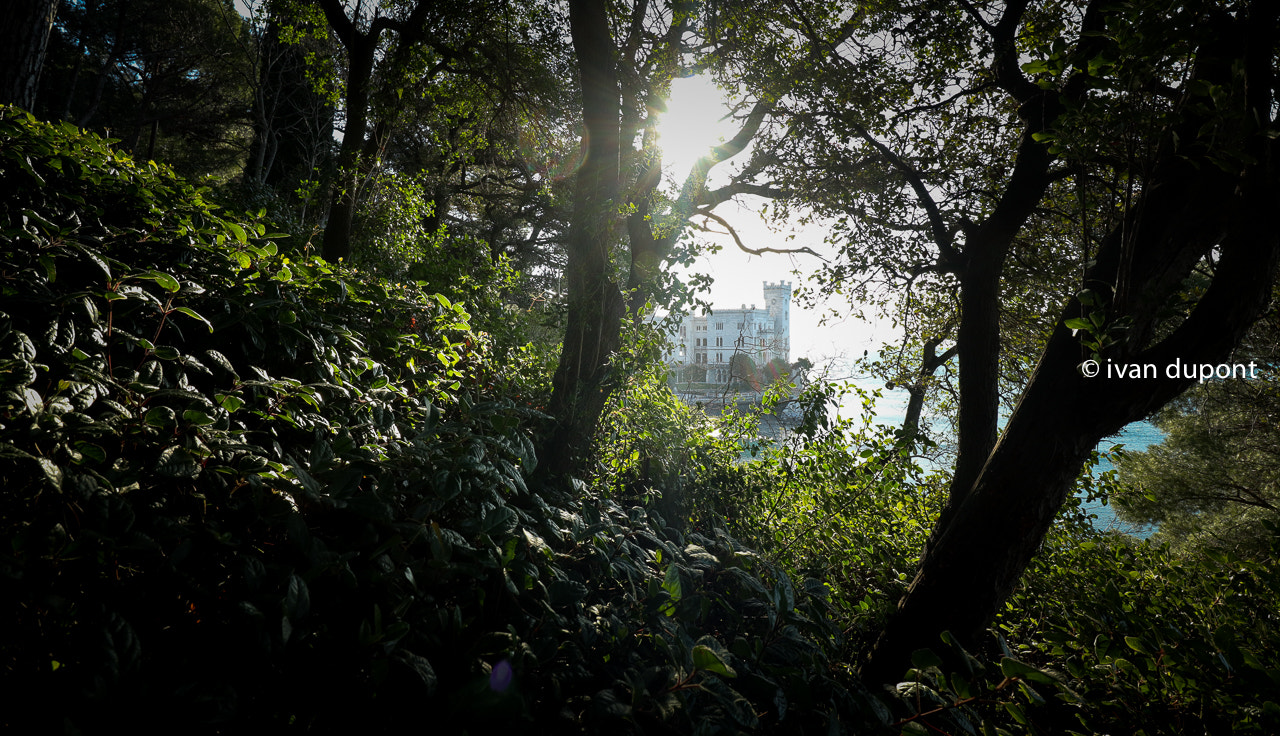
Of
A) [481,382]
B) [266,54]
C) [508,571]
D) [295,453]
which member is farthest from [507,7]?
[266,54]

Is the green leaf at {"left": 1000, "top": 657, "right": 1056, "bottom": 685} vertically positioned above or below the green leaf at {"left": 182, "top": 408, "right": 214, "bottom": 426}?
below

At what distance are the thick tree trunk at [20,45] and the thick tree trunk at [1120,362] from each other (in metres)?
6.18

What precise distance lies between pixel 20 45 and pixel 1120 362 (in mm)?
6582

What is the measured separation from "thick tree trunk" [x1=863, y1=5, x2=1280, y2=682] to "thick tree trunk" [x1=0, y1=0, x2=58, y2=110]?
243 inches

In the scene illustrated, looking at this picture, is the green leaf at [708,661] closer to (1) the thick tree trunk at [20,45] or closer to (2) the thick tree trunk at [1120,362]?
(2) the thick tree trunk at [1120,362]

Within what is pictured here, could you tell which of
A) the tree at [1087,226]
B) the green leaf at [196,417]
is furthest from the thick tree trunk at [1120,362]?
the green leaf at [196,417]

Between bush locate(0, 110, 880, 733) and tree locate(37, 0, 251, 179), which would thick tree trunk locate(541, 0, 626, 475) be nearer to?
bush locate(0, 110, 880, 733)

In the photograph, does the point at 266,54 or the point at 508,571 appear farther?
the point at 266,54

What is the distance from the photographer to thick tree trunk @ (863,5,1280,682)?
208 centimetres

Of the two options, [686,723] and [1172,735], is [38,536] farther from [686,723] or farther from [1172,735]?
[1172,735]

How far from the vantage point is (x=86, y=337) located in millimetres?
1312

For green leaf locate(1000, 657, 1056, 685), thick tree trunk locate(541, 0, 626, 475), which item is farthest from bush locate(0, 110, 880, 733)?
thick tree trunk locate(541, 0, 626, 475)

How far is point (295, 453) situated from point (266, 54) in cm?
1801

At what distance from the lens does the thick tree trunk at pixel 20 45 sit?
3.36m
